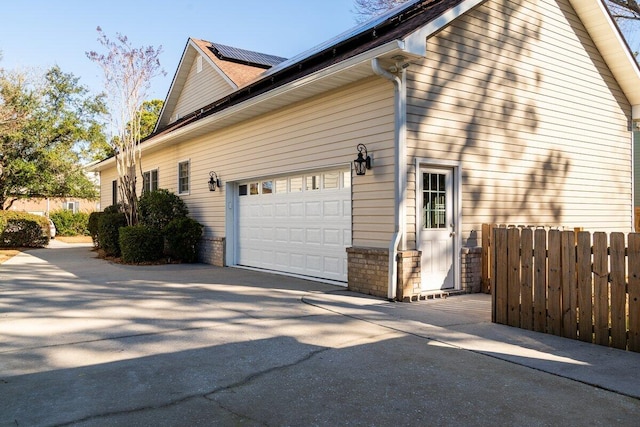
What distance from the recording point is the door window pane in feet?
26.4

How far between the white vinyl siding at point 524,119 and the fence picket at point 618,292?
3.20 metres

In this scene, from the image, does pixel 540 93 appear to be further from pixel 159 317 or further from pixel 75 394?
pixel 75 394

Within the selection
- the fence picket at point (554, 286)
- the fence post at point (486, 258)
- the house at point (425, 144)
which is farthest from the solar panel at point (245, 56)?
the fence picket at point (554, 286)

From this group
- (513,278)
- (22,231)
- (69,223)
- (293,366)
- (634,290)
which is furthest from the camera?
(69,223)

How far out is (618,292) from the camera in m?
4.80

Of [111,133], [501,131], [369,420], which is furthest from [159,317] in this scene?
[111,133]

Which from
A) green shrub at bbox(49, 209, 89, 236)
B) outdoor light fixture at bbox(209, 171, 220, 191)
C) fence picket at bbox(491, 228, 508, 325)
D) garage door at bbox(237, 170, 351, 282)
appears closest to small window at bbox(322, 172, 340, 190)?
garage door at bbox(237, 170, 351, 282)

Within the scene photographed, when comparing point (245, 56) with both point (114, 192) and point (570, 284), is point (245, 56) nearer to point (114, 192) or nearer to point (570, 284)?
point (114, 192)

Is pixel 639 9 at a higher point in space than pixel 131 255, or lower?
higher

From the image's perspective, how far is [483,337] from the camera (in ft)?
17.6

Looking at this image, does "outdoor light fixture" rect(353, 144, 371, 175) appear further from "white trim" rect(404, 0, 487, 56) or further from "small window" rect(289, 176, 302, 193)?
"small window" rect(289, 176, 302, 193)

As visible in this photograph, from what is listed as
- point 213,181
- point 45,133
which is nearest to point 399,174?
point 213,181

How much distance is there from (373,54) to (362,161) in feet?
5.74

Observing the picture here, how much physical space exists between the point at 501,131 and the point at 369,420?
724 cm
